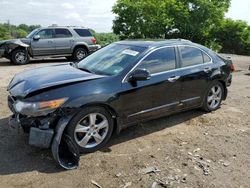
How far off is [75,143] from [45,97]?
2.58 feet

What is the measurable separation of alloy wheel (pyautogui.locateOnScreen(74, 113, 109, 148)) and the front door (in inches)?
15.9

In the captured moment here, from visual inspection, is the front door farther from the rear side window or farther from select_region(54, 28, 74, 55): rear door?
the rear side window

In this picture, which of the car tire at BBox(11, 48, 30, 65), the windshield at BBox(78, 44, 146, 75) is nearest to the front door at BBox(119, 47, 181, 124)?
the windshield at BBox(78, 44, 146, 75)

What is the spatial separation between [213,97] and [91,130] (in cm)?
320

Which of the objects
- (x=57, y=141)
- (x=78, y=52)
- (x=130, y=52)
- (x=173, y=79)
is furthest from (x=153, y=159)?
(x=78, y=52)

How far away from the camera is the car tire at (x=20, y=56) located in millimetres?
14445

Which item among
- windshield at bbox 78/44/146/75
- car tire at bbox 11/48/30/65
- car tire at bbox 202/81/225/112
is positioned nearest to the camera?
windshield at bbox 78/44/146/75

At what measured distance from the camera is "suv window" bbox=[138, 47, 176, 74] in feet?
18.1

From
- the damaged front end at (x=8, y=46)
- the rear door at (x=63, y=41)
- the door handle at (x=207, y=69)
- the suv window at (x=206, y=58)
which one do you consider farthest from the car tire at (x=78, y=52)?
the door handle at (x=207, y=69)

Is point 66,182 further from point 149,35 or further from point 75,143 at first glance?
point 149,35

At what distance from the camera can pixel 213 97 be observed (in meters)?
6.94

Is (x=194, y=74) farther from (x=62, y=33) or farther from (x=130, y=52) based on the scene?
(x=62, y=33)

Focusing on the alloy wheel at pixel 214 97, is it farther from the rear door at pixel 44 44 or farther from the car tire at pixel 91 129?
the rear door at pixel 44 44

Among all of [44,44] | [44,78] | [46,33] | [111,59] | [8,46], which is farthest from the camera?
[46,33]
